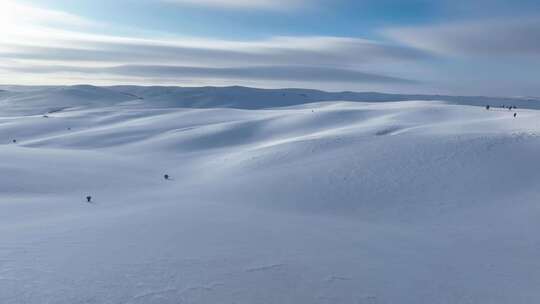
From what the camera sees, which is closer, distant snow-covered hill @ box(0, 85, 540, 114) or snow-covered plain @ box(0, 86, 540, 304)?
snow-covered plain @ box(0, 86, 540, 304)

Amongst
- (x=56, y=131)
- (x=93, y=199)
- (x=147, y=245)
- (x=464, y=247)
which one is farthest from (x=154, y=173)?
(x=56, y=131)

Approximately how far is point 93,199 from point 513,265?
9.50 metres

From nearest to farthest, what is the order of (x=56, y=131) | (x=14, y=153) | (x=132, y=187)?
(x=132, y=187) < (x=14, y=153) < (x=56, y=131)

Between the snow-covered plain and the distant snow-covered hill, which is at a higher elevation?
the distant snow-covered hill

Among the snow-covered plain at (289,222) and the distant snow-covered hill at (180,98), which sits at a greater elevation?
the distant snow-covered hill at (180,98)

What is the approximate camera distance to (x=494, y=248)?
24.9 feet

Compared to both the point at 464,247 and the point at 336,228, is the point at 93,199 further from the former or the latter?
the point at 464,247

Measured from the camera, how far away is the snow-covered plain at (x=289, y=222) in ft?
18.8

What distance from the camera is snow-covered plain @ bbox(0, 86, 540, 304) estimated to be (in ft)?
18.8

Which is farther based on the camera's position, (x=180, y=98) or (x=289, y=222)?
(x=180, y=98)

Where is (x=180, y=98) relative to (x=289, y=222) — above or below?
above

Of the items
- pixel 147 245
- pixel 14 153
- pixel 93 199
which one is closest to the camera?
pixel 147 245

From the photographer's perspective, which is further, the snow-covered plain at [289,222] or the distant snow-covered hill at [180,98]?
the distant snow-covered hill at [180,98]

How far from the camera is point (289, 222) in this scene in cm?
902
